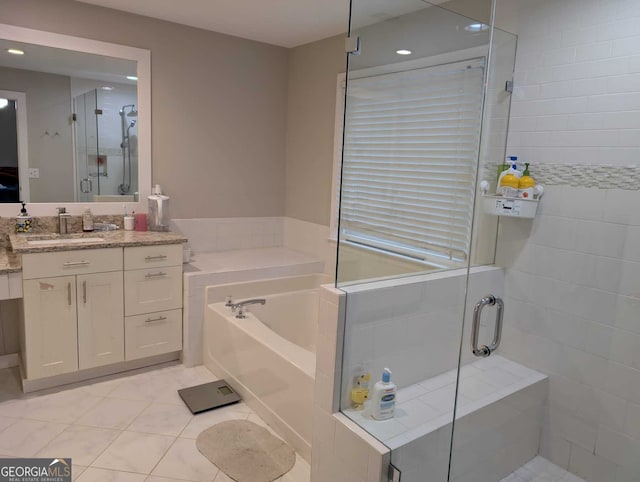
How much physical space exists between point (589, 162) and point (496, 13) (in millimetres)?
996

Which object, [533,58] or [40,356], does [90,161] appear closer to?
[40,356]

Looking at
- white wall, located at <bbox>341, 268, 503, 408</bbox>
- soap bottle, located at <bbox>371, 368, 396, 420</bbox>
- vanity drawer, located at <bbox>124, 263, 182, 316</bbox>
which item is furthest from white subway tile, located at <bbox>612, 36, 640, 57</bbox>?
vanity drawer, located at <bbox>124, 263, 182, 316</bbox>

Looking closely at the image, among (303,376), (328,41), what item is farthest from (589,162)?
(328,41)

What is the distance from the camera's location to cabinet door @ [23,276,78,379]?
270 centimetres

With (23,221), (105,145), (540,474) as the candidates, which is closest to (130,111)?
(105,145)

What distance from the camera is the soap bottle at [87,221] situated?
325 centimetres

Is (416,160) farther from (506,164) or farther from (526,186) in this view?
(526,186)

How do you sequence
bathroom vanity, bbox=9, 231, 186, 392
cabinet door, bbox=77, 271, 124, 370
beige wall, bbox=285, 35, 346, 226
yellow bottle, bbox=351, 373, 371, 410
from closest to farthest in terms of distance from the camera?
1. yellow bottle, bbox=351, 373, 371, 410
2. bathroom vanity, bbox=9, 231, 186, 392
3. cabinet door, bbox=77, 271, 124, 370
4. beige wall, bbox=285, 35, 346, 226

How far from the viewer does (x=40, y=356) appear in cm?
276

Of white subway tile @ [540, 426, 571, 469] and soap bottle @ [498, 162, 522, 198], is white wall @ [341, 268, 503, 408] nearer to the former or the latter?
soap bottle @ [498, 162, 522, 198]

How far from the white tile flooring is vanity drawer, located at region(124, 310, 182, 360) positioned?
224 centimetres

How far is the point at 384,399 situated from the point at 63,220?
100 inches

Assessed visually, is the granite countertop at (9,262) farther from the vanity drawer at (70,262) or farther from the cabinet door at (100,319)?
the cabinet door at (100,319)

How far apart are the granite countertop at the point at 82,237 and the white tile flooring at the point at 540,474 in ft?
8.03
